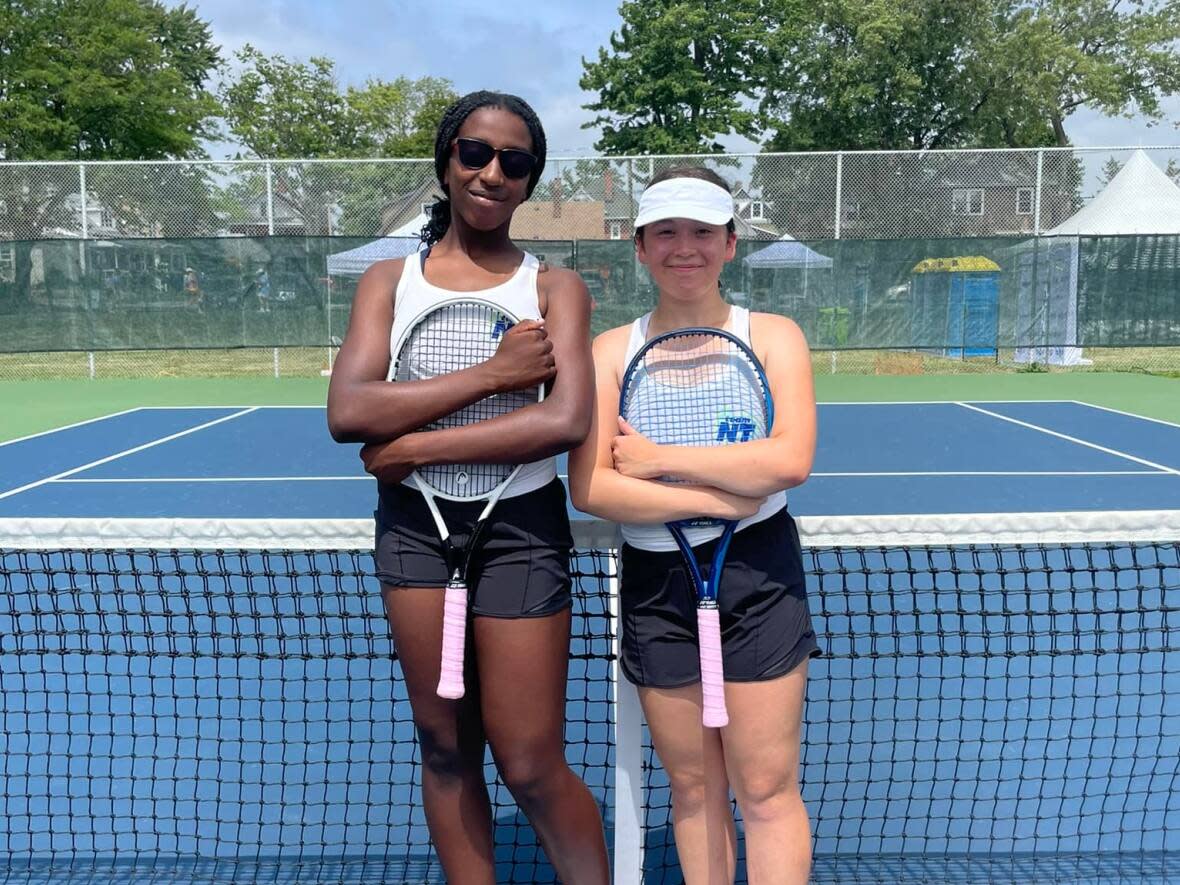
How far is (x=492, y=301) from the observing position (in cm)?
179

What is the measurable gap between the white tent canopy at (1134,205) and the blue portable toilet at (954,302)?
1.50m

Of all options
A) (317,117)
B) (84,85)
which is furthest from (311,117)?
(84,85)

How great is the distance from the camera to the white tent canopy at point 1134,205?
48.0 feet

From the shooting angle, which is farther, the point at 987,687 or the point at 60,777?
the point at 987,687

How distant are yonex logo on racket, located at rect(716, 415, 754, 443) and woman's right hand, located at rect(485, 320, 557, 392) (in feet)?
1.07

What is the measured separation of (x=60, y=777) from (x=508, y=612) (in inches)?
76.8

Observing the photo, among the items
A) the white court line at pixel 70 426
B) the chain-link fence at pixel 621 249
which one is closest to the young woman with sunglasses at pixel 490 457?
the white court line at pixel 70 426

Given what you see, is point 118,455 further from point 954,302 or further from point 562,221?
point 954,302

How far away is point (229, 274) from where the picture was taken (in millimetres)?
14109

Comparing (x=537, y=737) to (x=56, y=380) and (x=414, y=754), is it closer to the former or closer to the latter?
(x=414, y=754)

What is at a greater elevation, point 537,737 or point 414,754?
point 537,737

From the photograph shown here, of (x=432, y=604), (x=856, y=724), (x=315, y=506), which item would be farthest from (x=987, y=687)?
(x=315, y=506)

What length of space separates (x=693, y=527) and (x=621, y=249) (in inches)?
485

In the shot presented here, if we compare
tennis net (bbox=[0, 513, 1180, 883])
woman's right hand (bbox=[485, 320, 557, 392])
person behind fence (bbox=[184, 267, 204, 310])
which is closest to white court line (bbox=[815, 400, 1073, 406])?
tennis net (bbox=[0, 513, 1180, 883])
